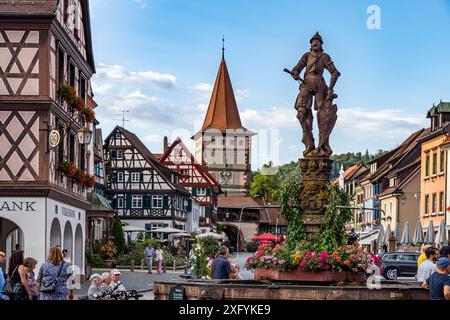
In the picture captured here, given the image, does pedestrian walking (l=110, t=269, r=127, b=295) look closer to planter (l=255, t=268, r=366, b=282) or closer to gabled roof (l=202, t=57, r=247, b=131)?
planter (l=255, t=268, r=366, b=282)

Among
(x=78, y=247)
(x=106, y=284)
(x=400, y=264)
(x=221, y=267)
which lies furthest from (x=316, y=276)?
(x=400, y=264)

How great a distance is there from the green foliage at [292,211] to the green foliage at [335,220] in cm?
47

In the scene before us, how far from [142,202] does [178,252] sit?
16908mm

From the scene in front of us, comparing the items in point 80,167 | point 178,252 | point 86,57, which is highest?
point 86,57

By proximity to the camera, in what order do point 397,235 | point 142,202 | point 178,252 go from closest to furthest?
1. point 397,235
2. point 178,252
3. point 142,202

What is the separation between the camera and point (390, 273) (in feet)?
140

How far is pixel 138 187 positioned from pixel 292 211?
6998 centimetres

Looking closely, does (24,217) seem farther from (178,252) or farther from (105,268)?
(178,252)

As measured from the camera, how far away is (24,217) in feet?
107

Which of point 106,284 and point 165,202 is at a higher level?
point 165,202

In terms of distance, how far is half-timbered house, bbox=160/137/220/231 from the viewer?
369ft

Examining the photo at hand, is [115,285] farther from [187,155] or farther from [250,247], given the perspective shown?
[250,247]

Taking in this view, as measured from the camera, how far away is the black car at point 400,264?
43406 millimetres

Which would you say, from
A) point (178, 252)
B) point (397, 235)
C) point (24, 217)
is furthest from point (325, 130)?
point (178, 252)
